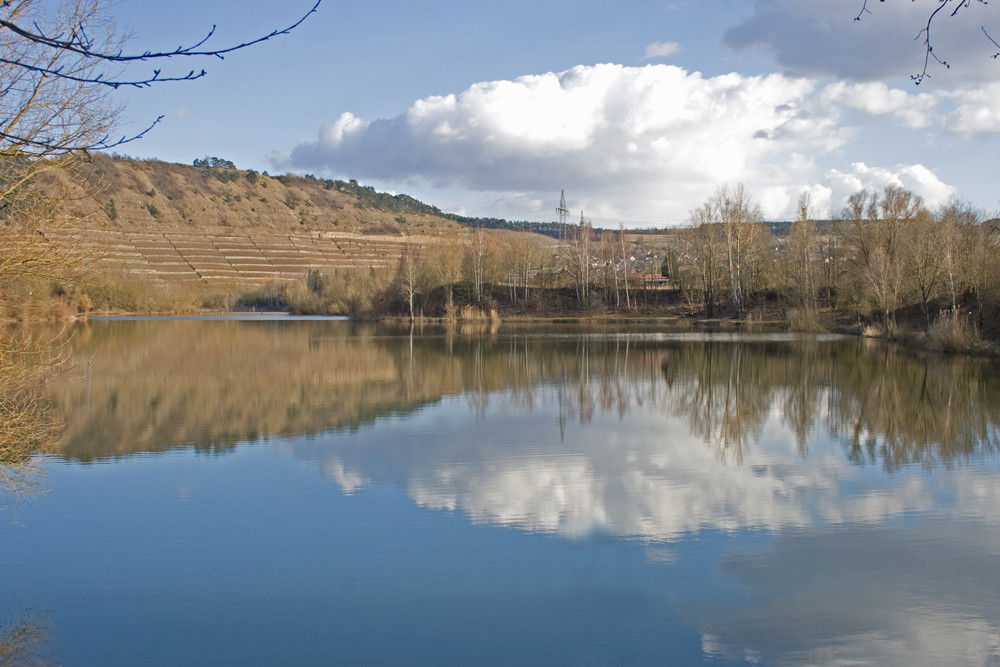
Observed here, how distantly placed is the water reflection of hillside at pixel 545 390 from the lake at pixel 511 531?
0.45 ft

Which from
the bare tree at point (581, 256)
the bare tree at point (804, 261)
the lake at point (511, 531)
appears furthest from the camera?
the bare tree at point (581, 256)

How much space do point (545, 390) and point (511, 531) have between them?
419 inches

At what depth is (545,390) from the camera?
1844 centimetres

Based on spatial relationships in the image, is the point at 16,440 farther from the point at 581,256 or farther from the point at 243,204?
the point at 243,204

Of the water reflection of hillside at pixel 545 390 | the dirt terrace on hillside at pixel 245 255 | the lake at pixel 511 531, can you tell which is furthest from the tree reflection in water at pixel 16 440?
the dirt terrace on hillside at pixel 245 255

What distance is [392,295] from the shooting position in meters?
62.5

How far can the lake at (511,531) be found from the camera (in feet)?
18.3

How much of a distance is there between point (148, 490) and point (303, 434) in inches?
147

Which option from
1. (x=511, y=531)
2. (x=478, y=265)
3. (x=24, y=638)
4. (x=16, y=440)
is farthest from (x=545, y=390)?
(x=478, y=265)

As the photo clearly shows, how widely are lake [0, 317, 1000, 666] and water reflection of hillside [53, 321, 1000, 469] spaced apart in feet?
0.45

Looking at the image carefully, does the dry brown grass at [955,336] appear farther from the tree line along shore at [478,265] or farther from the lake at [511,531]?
the lake at [511,531]

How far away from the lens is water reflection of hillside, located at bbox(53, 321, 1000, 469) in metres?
13.1

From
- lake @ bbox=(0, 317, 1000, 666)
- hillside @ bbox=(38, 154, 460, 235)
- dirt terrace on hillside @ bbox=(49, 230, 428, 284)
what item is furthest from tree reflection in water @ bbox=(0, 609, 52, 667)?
hillside @ bbox=(38, 154, 460, 235)

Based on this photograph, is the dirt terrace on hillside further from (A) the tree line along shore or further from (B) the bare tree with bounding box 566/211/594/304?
(B) the bare tree with bounding box 566/211/594/304
